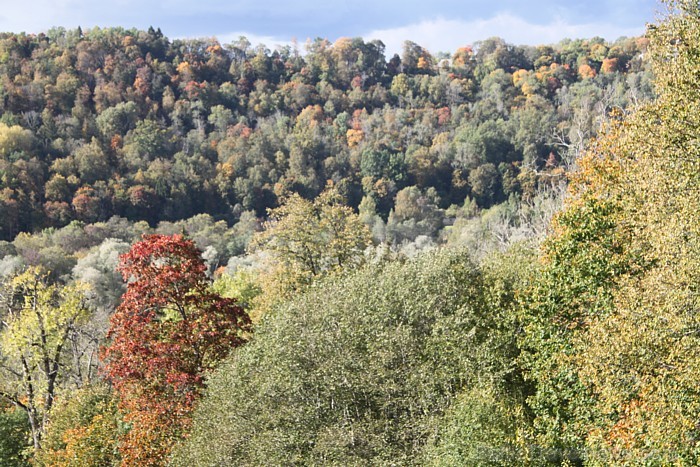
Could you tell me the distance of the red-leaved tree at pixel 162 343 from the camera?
60.7 feet

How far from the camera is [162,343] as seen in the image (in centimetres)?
1922

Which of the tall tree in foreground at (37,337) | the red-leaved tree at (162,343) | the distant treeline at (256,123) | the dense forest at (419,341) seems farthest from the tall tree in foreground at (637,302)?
the distant treeline at (256,123)

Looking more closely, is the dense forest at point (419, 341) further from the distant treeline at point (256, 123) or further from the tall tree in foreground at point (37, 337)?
the distant treeline at point (256, 123)

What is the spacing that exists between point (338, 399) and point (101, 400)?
12446mm

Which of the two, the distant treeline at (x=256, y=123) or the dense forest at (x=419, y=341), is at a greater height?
the distant treeline at (x=256, y=123)

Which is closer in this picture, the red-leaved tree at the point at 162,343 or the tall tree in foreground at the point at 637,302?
the tall tree in foreground at the point at 637,302

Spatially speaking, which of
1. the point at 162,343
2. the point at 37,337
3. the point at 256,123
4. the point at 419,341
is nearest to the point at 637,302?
the point at 419,341

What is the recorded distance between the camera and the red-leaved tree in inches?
728

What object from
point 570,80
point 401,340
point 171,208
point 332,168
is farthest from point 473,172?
point 401,340

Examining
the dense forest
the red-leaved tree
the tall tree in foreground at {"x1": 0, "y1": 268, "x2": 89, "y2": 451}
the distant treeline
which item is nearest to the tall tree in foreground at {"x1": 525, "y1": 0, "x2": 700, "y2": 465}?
the dense forest

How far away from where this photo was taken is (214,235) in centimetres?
8700

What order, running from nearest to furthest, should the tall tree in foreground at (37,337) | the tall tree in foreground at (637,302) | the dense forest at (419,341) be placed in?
the tall tree in foreground at (637,302) → the dense forest at (419,341) → the tall tree in foreground at (37,337)

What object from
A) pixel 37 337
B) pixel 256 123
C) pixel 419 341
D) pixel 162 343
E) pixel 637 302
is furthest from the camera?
pixel 256 123

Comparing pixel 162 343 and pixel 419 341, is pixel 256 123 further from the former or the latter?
pixel 419 341
